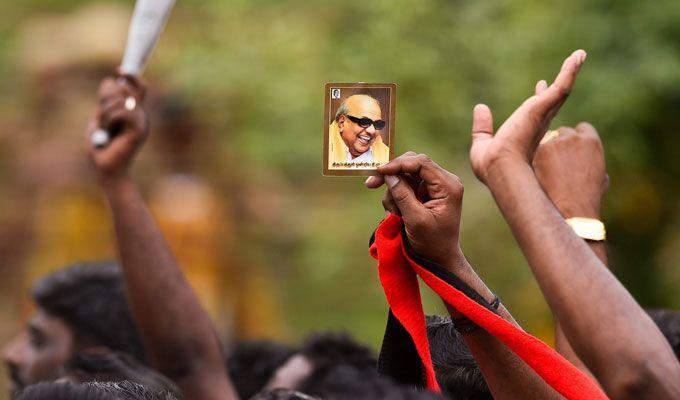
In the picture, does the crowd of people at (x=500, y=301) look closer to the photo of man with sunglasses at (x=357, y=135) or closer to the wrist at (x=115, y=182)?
the photo of man with sunglasses at (x=357, y=135)

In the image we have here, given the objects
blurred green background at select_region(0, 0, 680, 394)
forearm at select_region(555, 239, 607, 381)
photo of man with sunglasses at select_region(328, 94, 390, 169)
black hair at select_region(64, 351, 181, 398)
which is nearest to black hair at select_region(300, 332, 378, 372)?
black hair at select_region(64, 351, 181, 398)

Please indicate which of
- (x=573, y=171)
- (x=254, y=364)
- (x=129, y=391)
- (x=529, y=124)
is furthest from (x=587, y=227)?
(x=254, y=364)

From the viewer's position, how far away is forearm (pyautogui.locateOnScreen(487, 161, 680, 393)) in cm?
276

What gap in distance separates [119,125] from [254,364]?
1.31 meters

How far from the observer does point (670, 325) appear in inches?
153

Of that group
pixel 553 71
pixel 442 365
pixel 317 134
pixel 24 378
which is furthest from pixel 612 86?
pixel 442 365

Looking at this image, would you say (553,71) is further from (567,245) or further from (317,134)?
(567,245)

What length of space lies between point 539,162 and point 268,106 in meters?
4.92

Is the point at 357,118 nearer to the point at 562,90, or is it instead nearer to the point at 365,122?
the point at 365,122

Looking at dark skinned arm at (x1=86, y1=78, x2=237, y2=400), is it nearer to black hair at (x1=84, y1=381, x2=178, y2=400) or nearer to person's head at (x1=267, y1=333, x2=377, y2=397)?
person's head at (x1=267, y1=333, x2=377, y2=397)

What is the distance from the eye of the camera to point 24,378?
5.07 meters

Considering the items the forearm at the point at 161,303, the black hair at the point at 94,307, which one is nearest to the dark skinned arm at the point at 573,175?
the forearm at the point at 161,303

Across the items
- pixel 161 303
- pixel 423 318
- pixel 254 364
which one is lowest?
pixel 254 364

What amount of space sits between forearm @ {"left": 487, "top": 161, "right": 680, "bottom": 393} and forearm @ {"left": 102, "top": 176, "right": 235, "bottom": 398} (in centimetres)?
170
